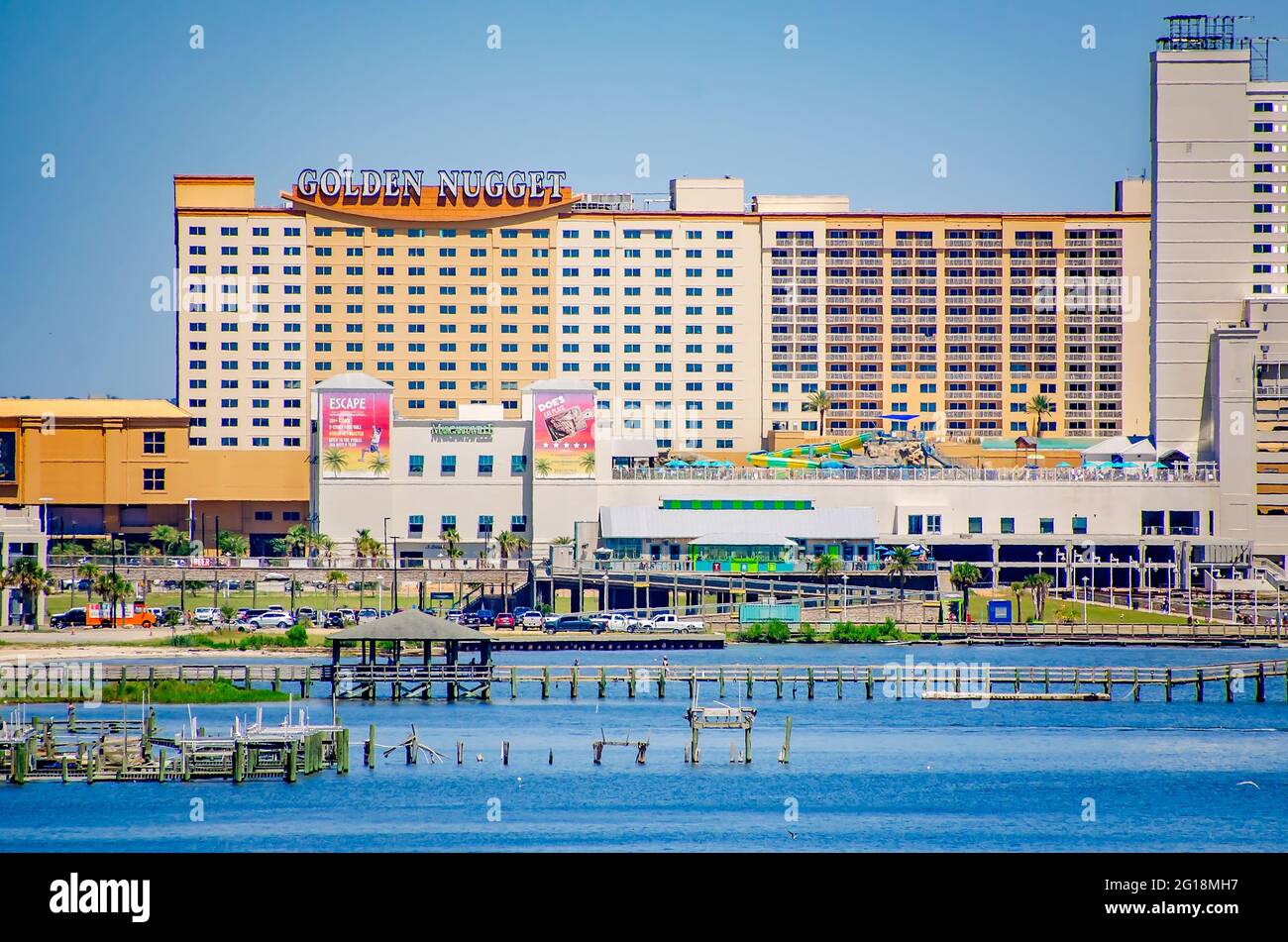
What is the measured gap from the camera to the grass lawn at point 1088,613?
140m

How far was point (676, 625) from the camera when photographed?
12750 centimetres

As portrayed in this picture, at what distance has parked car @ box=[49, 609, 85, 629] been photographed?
12062 centimetres

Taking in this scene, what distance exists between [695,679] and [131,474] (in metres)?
112

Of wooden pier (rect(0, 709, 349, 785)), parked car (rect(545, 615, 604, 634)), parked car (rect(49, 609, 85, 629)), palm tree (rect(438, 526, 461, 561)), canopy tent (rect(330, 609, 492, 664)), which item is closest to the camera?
wooden pier (rect(0, 709, 349, 785))

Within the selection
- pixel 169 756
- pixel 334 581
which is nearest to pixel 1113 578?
pixel 334 581

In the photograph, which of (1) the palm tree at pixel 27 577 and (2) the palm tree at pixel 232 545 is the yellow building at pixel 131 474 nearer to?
(2) the palm tree at pixel 232 545

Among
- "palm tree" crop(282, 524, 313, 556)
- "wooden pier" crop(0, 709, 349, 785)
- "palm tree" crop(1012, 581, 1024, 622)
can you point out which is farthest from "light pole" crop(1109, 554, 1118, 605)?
"wooden pier" crop(0, 709, 349, 785)

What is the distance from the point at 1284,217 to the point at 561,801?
161 meters

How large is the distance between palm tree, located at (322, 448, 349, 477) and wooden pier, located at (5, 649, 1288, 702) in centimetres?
5409

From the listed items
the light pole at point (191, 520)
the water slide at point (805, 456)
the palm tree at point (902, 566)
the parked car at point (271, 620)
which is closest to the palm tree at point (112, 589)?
the parked car at point (271, 620)

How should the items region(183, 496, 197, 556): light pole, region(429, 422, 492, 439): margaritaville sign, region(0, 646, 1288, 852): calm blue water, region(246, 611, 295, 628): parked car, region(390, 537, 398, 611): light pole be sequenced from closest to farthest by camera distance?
region(0, 646, 1288, 852): calm blue water
region(246, 611, 295, 628): parked car
region(390, 537, 398, 611): light pole
region(429, 422, 492, 439): margaritaville sign
region(183, 496, 197, 556): light pole

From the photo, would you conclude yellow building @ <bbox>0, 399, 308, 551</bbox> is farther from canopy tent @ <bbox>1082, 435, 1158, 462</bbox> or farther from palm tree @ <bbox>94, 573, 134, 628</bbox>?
canopy tent @ <bbox>1082, 435, 1158, 462</bbox>

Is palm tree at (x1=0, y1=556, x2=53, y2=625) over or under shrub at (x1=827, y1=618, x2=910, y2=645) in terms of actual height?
over

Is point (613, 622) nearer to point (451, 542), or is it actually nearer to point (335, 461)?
point (451, 542)
